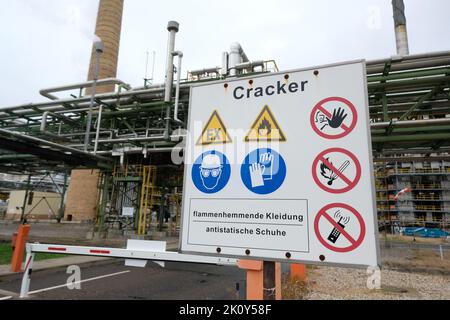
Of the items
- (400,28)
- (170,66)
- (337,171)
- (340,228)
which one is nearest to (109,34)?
(170,66)

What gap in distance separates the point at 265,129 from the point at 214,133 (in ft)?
1.49

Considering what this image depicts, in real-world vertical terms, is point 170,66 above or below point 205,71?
below

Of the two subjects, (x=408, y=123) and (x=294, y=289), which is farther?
(x=408, y=123)

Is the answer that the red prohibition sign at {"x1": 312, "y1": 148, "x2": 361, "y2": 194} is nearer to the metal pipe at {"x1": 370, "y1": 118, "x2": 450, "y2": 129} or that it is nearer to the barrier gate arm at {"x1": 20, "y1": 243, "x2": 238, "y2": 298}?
the barrier gate arm at {"x1": 20, "y1": 243, "x2": 238, "y2": 298}

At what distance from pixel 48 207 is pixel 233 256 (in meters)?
45.2

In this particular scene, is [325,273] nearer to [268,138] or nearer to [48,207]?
[268,138]

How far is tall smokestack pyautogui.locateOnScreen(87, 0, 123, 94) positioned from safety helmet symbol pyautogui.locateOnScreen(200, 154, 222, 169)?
29.4m

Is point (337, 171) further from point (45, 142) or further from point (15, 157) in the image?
point (15, 157)

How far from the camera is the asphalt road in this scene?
19.1 ft

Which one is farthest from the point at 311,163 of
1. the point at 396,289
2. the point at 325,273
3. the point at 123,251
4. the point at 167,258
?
the point at 325,273

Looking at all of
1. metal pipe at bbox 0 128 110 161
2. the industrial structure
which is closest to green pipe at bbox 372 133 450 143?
the industrial structure

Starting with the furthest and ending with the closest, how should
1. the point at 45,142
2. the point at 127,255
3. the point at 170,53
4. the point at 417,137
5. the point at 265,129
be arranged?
the point at 170,53
the point at 45,142
the point at 417,137
the point at 127,255
the point at 265,129

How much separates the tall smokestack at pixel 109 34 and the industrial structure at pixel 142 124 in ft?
0.35

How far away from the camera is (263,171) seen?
85.7 inches
